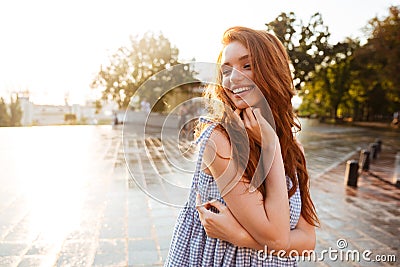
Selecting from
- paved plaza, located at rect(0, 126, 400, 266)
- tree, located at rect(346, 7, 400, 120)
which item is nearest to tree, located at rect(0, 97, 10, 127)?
paved plaza, located at rect(0, 126, 400, 266)

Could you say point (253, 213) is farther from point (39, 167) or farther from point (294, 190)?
point (39, 167)

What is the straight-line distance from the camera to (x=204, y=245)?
1.30 metres

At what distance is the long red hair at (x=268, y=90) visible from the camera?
113 centimetres

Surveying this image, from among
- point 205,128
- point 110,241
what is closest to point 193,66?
point 205,128

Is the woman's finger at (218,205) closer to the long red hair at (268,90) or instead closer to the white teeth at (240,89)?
the long red hair at (268,90)

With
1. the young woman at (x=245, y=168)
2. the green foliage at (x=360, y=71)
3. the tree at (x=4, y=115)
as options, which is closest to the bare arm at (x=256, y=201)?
the young woman at (x=245, y=168)

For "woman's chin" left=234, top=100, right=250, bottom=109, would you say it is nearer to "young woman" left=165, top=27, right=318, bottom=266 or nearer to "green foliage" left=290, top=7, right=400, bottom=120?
"young woman" left=165, top=27, right=318, bottom=266

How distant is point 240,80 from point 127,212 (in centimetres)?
402

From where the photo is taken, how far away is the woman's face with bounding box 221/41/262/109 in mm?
1154

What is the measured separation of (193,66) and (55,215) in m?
4.05

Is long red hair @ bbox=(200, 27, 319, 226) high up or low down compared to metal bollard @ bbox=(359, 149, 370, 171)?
up

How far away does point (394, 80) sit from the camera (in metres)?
24.7

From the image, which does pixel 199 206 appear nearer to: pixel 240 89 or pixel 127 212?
pixel 240 89

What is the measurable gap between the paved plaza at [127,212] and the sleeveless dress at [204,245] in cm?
10
